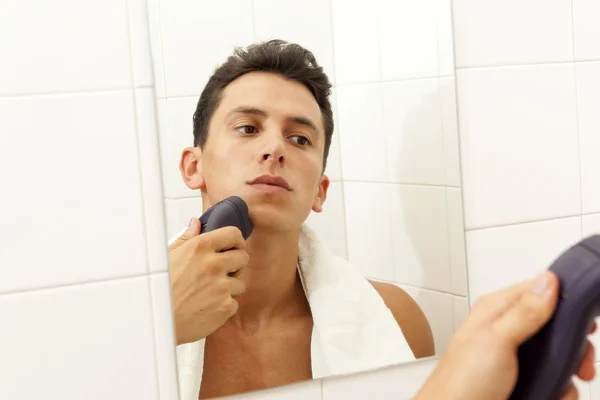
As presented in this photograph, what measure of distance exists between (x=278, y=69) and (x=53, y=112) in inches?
11.9

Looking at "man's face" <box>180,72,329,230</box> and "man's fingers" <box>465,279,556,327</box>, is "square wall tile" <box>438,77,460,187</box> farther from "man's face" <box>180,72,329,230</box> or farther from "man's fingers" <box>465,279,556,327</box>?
"man's fingers" <box>465,279,556,327</box>

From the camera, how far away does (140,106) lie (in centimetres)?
99

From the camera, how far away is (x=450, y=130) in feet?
3.83

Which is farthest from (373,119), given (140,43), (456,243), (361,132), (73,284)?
(73,284)

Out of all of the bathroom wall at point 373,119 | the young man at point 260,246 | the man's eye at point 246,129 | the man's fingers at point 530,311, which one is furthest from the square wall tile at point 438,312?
the man's fingers at point 530,311

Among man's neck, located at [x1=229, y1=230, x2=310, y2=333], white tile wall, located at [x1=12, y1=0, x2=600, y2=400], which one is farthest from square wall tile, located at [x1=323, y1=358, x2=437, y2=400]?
man's neck, located at [x1=229, y1=230, x2=310, y2=333]

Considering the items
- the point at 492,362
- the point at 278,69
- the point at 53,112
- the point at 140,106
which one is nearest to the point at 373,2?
the point at 278,69

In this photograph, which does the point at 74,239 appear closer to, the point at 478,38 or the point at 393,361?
the point at 393,361

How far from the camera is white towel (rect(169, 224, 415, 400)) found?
3.55 ft

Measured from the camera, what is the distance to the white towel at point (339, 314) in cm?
108

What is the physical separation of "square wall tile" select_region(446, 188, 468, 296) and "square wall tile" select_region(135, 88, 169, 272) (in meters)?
0.44

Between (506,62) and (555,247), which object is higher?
(506,62)

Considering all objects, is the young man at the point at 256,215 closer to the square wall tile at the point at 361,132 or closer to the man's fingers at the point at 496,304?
the square wall tile at the point at 361,132

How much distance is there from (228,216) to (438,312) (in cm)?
37
